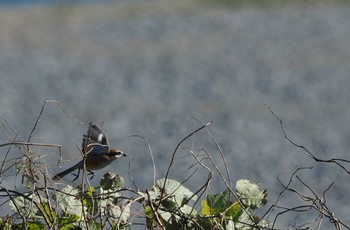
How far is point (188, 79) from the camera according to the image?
59.2 feet

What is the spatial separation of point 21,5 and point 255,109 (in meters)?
12.6

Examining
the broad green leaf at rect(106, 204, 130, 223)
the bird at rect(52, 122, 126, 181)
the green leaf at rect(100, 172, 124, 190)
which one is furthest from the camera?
the bird at rect(52, 122, 126, 181)

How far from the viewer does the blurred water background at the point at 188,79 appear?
1197 cm

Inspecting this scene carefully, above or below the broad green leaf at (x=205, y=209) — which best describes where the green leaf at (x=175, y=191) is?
above

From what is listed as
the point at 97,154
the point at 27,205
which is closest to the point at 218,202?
the point at 27,205

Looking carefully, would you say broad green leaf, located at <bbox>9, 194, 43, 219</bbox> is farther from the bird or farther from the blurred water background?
the blurred water background

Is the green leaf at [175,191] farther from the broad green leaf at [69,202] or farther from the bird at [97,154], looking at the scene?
the bird at [97,154]

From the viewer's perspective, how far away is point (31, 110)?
50.9 ft

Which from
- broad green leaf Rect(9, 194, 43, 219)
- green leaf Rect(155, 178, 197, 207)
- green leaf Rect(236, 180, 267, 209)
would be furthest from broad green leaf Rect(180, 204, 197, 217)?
broad green leaf Rect(9, 194, 43, 219)

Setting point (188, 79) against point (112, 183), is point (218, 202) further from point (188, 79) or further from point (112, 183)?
point (188, 79)

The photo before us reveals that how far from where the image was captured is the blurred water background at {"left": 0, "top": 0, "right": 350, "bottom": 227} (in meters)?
12.0

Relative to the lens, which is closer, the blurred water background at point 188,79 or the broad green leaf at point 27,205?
the broad green leaf at point 27,205

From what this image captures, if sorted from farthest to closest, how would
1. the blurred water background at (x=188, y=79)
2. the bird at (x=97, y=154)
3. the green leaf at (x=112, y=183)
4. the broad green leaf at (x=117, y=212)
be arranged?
1. the blurred water background at (x=188, y=79)
2. the bird at (x=97, y=154)
3. the green leaf at (x=112, y=183)
4. the broad green leaf at (x=117, y=212)

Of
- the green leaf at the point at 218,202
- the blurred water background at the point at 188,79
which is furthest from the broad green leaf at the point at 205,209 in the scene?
the blurred water background at the point at 188,79
